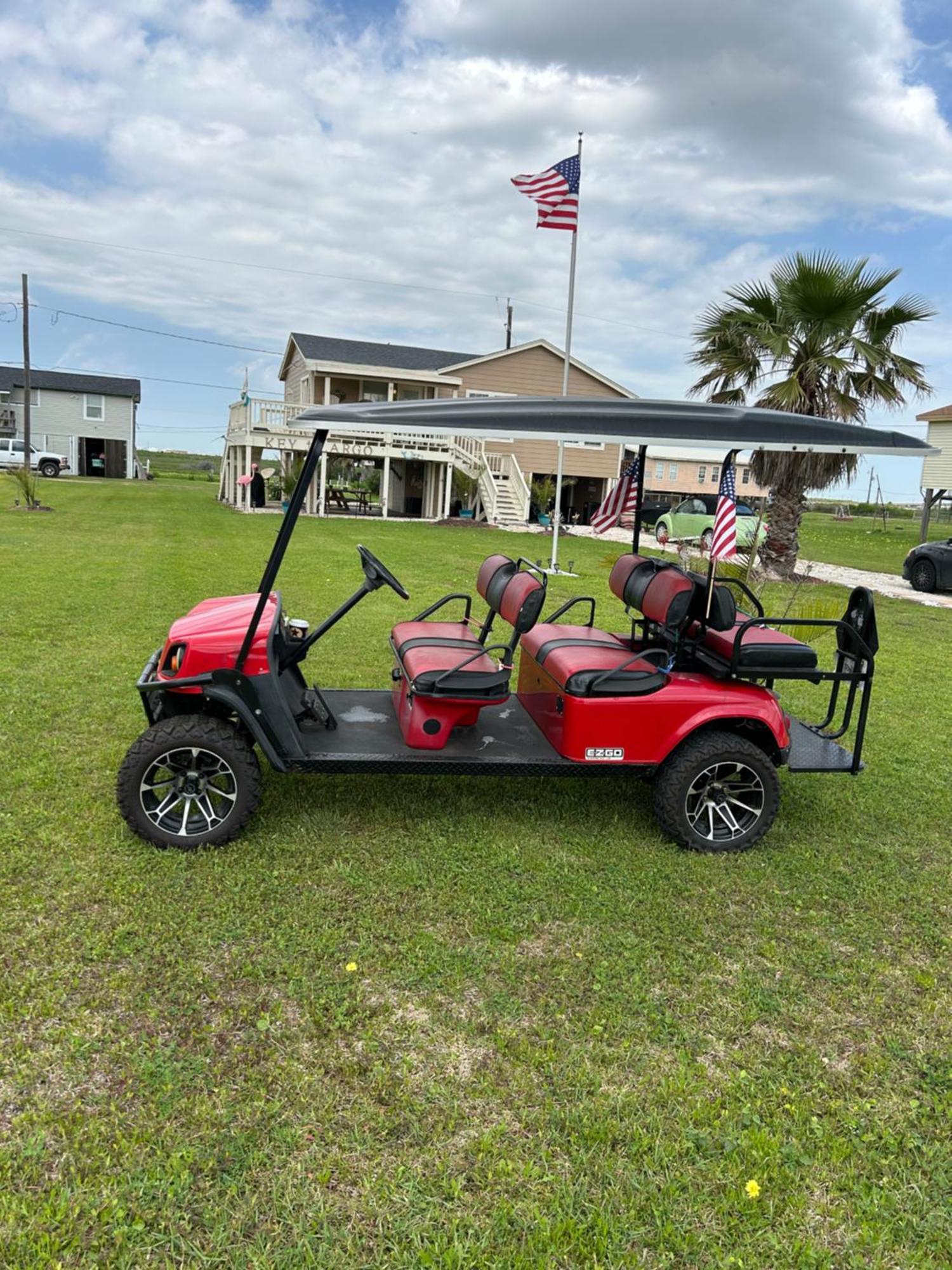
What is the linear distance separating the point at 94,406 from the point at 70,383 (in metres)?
1.64

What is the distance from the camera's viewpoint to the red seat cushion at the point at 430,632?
446 centimetres

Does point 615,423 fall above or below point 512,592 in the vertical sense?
above

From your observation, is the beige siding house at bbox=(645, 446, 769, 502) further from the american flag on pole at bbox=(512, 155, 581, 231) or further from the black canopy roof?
the black canopy roof

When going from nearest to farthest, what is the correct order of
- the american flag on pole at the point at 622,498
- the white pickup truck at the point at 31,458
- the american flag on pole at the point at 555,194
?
the american flag on pole at the point at 622,498, the american flag on pole at the point at 555,194, the white pickup truck at the point at 31,458

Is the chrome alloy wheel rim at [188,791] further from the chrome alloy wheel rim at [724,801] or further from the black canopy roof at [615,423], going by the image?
→ the chrome alloy wheel rim at [724,801]

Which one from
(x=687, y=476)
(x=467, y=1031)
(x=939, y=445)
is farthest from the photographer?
(x=687, y=476)

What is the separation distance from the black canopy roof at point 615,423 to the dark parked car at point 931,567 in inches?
486

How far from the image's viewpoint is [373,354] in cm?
3020

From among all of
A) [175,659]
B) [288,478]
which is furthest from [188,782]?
[288,478]

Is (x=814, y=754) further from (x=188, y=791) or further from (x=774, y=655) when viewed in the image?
(x=188, y=791)

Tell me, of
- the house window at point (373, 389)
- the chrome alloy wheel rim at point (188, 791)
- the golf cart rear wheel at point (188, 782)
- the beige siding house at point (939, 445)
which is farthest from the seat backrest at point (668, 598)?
the house window at point (373, 389)

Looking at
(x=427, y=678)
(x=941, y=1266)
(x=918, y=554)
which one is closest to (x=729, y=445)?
(x=427, y=678)

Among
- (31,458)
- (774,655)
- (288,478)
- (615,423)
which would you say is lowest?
(774,655)

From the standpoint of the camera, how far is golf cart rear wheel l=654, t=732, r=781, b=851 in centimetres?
390
